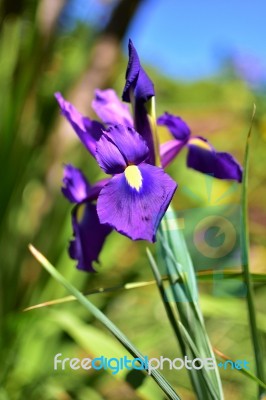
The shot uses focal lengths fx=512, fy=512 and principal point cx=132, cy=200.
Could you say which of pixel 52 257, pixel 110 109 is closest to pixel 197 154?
pixel 110 109

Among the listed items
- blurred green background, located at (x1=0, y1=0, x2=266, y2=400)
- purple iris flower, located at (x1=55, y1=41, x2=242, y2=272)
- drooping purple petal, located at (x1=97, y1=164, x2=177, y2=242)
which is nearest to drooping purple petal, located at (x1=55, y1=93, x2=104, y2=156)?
purple iris flower, located at (x1=55, y1=41, x2=242, y2=272)

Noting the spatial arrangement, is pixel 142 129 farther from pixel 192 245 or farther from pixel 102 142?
pixel 192 245

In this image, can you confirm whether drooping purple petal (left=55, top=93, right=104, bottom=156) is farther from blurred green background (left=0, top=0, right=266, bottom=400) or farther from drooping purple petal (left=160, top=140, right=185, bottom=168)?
blurred green background (left=0, top=0, right=266, bottom=400)

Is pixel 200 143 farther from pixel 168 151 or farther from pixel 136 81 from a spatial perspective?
pixel 136 81

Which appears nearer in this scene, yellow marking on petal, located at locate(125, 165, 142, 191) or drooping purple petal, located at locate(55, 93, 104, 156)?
yellow marking on petal, located at locate(125, 165, 142, 191)

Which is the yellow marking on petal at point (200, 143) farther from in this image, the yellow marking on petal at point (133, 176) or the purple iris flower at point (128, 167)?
the yellow marking on petal at point (133, 176)
